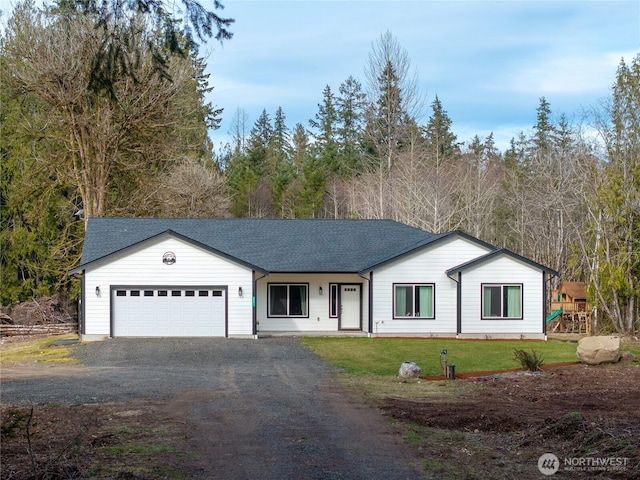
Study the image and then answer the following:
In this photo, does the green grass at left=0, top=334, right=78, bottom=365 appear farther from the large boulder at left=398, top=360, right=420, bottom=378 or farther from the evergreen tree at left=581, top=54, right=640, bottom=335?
the evergreen tree at left=581, top=54, right=640, bottom=335

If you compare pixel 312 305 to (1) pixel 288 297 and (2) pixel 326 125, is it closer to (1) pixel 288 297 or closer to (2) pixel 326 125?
(1) pixel 288 297

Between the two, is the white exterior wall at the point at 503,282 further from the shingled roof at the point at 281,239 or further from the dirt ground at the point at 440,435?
the dirt ground at the point at 440,435

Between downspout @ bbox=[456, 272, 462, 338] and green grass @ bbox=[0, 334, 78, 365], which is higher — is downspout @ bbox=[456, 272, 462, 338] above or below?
above

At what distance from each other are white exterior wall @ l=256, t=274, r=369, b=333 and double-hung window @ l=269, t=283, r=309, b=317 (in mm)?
171

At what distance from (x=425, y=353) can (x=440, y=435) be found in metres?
12.1

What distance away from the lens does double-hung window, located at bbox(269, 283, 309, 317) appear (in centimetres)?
2942

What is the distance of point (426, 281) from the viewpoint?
28359 millimetres

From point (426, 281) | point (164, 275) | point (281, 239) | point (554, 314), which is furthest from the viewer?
point (554, 314)

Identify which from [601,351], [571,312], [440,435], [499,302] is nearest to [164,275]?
[499,302]

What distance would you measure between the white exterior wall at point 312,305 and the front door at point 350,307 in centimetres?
25

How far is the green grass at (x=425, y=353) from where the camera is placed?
772 inches

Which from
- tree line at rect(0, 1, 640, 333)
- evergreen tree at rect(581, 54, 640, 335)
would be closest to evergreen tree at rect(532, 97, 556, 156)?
tree line at rect(0, 1, 640, 333)

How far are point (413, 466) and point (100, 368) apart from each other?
12.7 m

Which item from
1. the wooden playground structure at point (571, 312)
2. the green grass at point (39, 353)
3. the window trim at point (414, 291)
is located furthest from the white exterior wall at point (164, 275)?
the wooden playground structure at point (571, 312)
